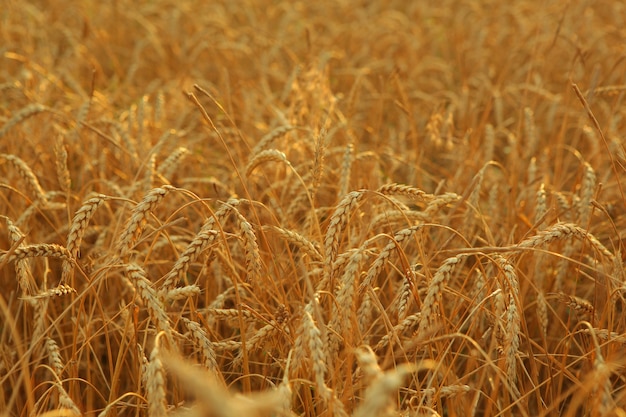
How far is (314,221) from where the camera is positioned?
1958 mm

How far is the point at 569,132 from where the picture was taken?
12.0ft

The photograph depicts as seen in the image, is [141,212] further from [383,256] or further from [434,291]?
[434,291]

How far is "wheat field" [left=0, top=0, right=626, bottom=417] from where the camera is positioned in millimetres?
1427

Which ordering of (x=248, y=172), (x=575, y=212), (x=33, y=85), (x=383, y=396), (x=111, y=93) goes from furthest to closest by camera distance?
1. (x=111, y=93)
2. (x=33, y=85)
3. (x=575, y=212)
4. (x=248, y=172)
5. (x=383, y=396)

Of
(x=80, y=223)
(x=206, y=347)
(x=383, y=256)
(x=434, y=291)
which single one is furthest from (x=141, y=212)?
(x=434, y=291)

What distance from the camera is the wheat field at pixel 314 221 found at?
143cm

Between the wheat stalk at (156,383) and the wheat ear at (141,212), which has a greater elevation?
the wheat ear at (141,212)

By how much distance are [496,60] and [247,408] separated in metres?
3.76

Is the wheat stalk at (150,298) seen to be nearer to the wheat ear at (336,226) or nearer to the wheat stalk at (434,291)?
the wheat ear at (336,226)

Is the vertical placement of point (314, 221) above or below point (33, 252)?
below

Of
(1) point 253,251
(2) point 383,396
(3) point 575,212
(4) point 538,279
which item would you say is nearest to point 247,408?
(2) point 383,396

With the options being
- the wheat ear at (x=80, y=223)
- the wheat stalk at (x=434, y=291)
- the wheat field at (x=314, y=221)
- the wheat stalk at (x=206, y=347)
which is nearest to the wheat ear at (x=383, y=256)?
the wheat field at (x=314, y=221)

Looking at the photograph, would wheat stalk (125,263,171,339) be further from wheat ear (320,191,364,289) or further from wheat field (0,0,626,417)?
wheat ear (320,191,364,289)

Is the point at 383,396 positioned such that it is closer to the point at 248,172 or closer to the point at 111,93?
the point at 248,172
